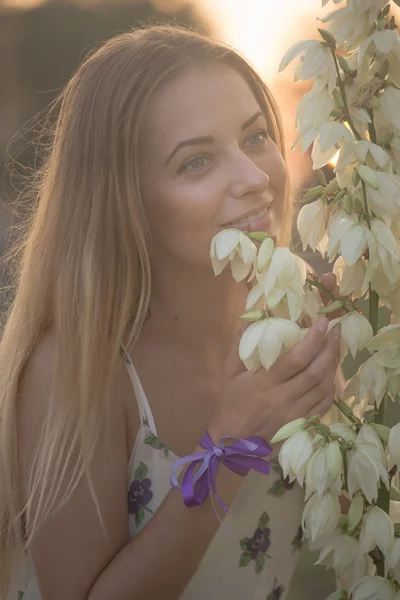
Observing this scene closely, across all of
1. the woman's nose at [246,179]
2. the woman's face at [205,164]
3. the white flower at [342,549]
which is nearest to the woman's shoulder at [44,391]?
the woman's face at [205,164]

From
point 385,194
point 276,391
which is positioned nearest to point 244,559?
point 276,391

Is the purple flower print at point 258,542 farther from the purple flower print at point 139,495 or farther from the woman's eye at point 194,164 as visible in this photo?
the woman's eye at point 194,164

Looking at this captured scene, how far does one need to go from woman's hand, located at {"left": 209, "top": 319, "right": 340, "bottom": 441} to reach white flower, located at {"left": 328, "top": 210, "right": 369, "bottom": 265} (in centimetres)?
17

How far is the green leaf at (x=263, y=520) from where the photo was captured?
4.24 feet

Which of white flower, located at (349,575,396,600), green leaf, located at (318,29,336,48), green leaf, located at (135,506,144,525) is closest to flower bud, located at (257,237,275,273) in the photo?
green leaf, located at (318,29,336,48)

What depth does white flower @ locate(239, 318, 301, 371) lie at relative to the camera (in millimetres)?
789

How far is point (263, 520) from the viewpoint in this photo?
129 centimetres

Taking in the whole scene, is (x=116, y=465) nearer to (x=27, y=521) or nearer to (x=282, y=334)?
(x=27, y=521)

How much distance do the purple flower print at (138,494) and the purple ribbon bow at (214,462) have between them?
220 millimetres

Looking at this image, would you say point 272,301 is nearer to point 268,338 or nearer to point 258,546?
point 268,338

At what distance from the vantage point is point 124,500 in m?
1.18

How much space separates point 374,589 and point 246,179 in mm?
505

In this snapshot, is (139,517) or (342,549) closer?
(342,549)

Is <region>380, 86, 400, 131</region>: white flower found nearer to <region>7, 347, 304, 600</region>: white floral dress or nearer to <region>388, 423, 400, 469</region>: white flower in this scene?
<region>388, 423, 400, 469</region>: white flower
